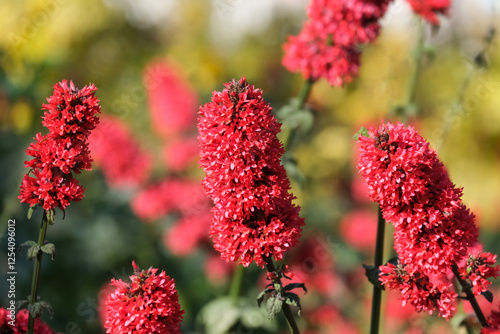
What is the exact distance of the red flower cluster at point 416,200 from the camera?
4.10 feet

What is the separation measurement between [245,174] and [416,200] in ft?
1.20

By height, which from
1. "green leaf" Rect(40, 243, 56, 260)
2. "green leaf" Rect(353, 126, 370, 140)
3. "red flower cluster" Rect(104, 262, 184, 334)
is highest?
"green leaf" Rect(353, 126, 370, 140)

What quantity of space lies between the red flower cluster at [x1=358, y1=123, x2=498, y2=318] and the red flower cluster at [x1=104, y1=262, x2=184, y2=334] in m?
0.47

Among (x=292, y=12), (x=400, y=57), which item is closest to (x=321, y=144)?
(x=400, y=57)

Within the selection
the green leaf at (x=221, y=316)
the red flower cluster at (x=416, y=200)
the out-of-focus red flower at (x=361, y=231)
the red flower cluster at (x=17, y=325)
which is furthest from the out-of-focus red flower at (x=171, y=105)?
the red flower cluster at (x=416, y=200)

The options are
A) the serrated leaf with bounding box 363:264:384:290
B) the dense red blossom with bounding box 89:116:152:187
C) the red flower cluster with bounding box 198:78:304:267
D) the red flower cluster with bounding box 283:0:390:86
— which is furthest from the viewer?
the dense red blossom with bounding box 89:116:152:187

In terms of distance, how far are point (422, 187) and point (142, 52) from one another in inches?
246

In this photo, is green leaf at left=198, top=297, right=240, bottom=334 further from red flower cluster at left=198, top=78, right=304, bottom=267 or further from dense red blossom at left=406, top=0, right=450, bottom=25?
dense red blossom at left=406, top=0, right=450, bottom=25

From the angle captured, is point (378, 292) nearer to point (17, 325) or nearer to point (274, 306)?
point (274, 306)

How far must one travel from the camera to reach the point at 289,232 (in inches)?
50.7

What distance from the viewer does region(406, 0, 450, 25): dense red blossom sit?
2.46m

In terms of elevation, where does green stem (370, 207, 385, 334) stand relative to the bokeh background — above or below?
below

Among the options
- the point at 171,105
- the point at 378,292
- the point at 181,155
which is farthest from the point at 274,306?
the point at 171,105

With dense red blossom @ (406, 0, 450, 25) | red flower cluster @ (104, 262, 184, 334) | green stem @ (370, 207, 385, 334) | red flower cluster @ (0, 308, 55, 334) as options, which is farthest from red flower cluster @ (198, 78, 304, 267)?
dense red blossom @ (406, 0, 450, 25)
